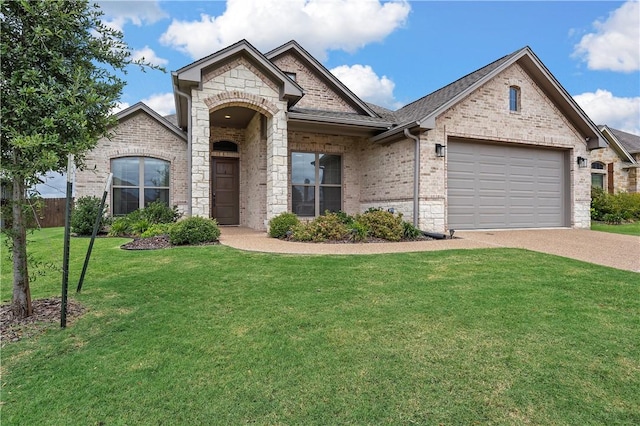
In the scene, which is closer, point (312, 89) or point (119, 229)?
point (119, 229)

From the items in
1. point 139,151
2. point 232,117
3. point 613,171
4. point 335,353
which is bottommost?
point 335,353

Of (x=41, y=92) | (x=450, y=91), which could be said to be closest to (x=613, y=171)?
(x=450, y=91)

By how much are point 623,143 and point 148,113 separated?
83.2 ft

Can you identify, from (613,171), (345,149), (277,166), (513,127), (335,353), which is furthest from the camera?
(613,171)

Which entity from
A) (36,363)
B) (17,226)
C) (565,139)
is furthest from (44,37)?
(565,139)

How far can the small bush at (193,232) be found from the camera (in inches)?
307

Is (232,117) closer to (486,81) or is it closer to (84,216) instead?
(84,216)

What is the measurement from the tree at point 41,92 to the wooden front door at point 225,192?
9723mm

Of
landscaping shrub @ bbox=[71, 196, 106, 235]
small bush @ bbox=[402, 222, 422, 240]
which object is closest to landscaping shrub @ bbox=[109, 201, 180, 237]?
landscaping shrub @ bbox=[71, 196, 106, 235]

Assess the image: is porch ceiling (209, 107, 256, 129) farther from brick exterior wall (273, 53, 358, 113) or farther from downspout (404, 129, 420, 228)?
downspout (404, 129, 420, 228)

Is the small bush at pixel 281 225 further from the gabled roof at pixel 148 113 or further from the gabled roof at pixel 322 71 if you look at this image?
the gabled roof at pixel 148 113

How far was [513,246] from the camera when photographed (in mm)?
7762

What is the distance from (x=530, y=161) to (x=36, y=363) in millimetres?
13491

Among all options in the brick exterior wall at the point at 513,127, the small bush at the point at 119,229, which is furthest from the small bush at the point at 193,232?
the brick exterior wall at the point at 513,127
